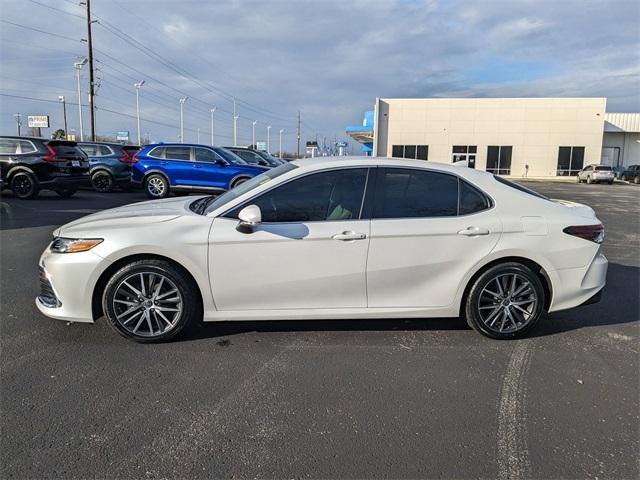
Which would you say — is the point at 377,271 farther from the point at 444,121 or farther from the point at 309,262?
the point at 444,121

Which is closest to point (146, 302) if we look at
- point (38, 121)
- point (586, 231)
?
point (586, 231)

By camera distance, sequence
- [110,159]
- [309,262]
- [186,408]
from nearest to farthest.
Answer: [186,408]
[309,262]
[110,159]

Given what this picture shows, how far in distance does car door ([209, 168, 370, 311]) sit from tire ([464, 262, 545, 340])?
1.00 metres

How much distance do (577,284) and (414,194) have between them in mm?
1632

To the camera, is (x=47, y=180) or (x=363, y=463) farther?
(x=47, y=180)

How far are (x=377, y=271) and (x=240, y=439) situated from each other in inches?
68.8

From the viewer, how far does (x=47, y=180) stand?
13.3 metres

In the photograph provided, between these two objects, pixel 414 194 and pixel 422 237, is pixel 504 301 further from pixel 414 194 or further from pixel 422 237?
pixel 414 194

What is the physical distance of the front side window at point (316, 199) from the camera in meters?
3.93

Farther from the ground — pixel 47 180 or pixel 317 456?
pixel 47 180

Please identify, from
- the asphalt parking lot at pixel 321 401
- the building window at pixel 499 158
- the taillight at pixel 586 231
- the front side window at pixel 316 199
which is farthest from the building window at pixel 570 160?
the front side window at pixel 316 199


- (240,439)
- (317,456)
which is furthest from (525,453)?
(240,439)

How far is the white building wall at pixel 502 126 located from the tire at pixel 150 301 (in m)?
40.2

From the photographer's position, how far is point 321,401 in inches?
123
